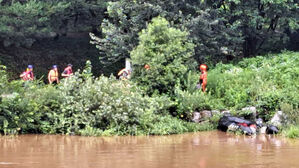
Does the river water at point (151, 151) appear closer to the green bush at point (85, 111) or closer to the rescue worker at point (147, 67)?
the green bush at point (85, 111)

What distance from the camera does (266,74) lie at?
2200 centimetres

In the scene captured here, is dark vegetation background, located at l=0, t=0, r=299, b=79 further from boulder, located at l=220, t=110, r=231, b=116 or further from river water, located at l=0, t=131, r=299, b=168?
river water, located at l=0, t=131, r=299, b=168

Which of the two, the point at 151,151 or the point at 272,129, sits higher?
the point at 272,129

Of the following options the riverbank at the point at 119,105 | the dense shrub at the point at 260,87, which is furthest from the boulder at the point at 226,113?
the dense shrub at the point at 260,87

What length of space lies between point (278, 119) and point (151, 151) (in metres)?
6.23

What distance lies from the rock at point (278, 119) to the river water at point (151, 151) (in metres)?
1.23

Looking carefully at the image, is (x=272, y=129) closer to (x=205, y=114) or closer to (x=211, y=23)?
(x=205, y=114)

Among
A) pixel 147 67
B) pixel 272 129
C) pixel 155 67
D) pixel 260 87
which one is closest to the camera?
pixel 272 129

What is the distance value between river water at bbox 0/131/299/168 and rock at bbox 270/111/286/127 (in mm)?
1230

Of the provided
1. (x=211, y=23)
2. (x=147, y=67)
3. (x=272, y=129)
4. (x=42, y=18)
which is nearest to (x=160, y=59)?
(x=147, y=67)

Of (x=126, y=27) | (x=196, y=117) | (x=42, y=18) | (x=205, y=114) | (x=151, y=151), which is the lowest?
(x=151, y=151)

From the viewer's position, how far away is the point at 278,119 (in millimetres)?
19078

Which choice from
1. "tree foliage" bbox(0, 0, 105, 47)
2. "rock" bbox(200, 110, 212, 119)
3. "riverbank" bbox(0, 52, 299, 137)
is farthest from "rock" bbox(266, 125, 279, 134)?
"tree foliage" bbox(0, 0, 105, 47)

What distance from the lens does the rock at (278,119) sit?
18953 mm
